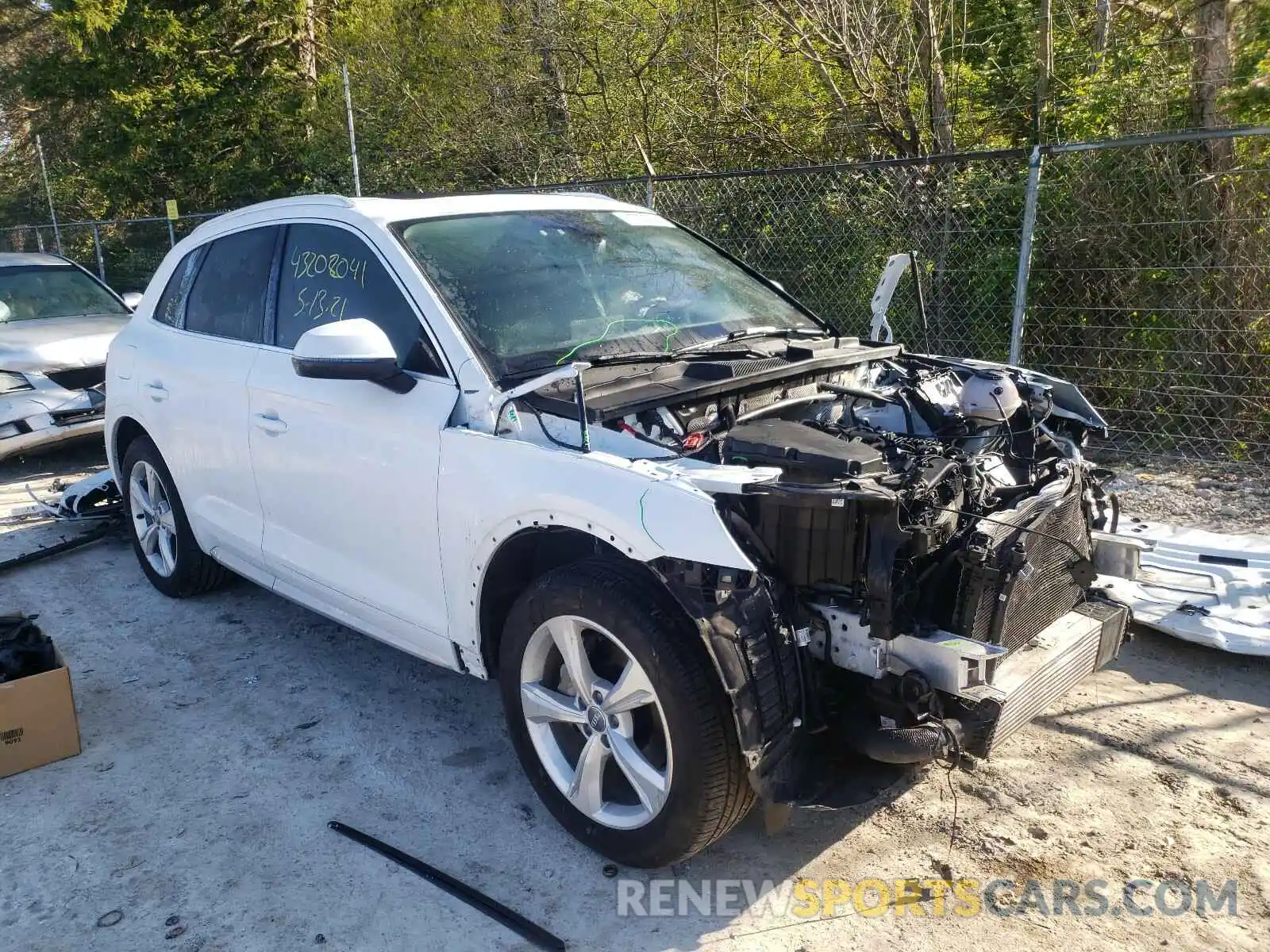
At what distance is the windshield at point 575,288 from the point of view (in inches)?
137

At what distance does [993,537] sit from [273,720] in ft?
9.25

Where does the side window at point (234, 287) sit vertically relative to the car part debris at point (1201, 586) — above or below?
above

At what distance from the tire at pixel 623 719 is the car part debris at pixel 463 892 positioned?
0.33m

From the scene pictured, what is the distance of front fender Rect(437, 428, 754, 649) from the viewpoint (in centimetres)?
255

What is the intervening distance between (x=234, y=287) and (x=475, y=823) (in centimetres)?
267

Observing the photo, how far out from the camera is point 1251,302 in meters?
6.31

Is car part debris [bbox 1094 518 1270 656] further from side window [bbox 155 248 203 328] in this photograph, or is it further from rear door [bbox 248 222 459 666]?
side window [bbox 155 248 203 328]

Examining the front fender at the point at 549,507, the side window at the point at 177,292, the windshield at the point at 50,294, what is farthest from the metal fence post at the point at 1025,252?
the windshield at the point at 50,294

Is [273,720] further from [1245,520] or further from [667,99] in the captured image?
[667,99]

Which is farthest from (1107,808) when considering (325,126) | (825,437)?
(325,126)

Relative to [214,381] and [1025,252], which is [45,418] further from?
[1025,252]

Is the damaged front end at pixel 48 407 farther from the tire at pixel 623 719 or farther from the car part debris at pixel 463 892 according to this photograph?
the tire at pixel 623 719

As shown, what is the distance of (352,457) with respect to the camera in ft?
11.7

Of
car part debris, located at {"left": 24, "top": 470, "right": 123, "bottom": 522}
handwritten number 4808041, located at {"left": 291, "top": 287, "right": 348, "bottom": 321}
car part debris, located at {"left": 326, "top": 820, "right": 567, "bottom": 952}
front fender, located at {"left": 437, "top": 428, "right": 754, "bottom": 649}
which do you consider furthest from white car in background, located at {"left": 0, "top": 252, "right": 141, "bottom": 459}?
car part debris, located at {"left": 326, "top": 820, "right": 567, "bottom": 952}
